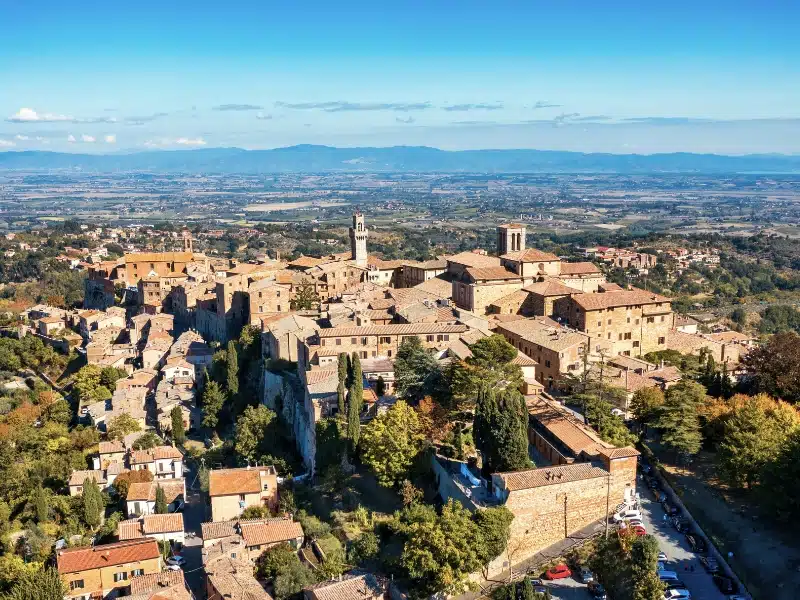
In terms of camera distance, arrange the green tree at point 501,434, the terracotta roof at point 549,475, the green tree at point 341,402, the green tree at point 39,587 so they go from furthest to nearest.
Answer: the green tree at point 341,402 < the green tree at point 501,434 < the green tree at point 39,587 < the terracotta roof at point 549,475

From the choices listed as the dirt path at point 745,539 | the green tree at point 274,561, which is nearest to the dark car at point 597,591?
the dirt path at point 745,539

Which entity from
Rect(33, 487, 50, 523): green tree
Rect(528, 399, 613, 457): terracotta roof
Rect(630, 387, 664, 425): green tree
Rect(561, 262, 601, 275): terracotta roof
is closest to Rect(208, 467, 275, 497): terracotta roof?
Rect(33, 487, 50, 523): green tree

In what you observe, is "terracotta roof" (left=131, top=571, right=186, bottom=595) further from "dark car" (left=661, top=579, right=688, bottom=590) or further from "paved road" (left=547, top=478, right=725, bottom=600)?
"dark car" (left=661, top=579, right=688, bottom=590)

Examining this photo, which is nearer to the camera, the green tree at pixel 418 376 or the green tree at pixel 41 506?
the green tree at pixel 418 376

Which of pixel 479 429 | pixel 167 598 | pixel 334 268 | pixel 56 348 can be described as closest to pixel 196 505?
pixel 167 598

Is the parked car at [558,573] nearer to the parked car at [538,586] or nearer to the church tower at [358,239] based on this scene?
the parked car at [538,586]
